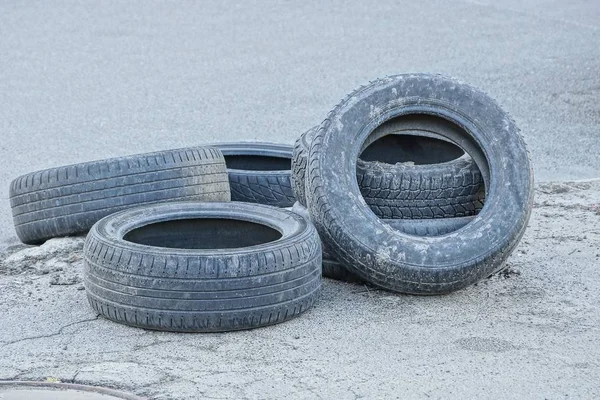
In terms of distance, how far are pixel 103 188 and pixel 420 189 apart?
1.79 metres

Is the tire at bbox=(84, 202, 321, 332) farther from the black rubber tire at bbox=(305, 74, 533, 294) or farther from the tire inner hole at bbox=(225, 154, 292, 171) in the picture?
the tire inner hole at bbox=(225, 154, 292, 171)

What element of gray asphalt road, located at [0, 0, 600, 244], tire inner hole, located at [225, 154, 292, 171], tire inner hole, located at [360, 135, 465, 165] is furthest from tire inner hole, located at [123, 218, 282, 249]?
tire inner hole, located at [225, 154, 292, 171]

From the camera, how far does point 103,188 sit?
19.2ft

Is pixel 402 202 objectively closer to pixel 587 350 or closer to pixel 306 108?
pixel 587 350

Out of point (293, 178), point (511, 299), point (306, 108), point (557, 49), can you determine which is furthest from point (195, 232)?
point (557, 49)

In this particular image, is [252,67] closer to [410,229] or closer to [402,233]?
[410,229]

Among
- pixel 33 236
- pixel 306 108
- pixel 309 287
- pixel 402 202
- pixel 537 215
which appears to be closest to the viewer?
pixel 309 287

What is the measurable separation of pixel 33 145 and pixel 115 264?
392cm

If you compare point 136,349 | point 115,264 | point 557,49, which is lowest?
point 136,349

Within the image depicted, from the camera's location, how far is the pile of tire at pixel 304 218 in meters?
4.77

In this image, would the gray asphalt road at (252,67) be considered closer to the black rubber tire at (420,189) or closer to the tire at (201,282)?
the tire at (201,282)

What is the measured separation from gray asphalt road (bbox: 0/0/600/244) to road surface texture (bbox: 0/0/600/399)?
3 cm

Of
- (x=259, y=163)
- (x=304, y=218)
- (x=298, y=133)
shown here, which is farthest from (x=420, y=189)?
(x=298, y=133)

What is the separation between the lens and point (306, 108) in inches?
375
